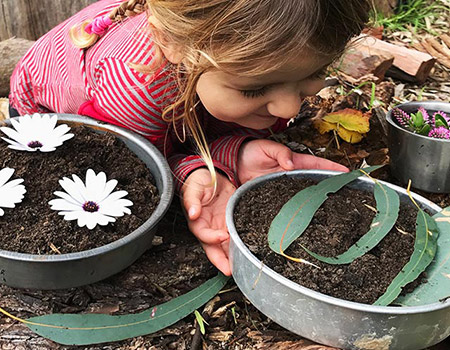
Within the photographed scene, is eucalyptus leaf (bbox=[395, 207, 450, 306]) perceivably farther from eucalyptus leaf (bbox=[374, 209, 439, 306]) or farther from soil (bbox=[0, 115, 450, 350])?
soil (bbox=[0, 115, 450, 350])

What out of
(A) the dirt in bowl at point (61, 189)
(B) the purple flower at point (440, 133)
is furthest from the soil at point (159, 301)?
(B) the purple flower at point (440, 133)

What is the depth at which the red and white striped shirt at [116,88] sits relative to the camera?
167cm

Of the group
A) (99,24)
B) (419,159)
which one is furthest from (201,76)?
(419,159)

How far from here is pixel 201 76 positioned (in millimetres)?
1483

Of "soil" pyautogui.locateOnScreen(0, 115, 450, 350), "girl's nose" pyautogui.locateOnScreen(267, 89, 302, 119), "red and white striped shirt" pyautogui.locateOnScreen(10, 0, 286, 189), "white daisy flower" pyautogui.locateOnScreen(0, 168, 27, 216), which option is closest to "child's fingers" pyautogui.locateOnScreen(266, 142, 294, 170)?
"red and white striped shirt" pyautogui.locateOnScreen(10, 0, 286, 189)

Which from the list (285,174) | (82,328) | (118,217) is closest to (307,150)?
(285,174)

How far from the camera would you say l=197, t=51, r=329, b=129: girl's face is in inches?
55.1

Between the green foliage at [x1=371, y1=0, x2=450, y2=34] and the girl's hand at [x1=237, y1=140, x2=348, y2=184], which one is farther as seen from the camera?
the green foliage at [x1=371, y1=0, x2=450, y2=34]

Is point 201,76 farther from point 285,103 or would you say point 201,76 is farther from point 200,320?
point 200,320

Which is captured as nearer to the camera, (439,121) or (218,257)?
(218,257)

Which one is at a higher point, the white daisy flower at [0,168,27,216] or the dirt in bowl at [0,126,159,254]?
the white daisy flower at [0,168,27,216]

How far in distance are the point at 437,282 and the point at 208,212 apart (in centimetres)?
65

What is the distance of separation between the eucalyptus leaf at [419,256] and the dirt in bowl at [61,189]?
60cm

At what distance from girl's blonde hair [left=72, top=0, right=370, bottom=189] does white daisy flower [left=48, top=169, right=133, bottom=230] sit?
1.19 ft
